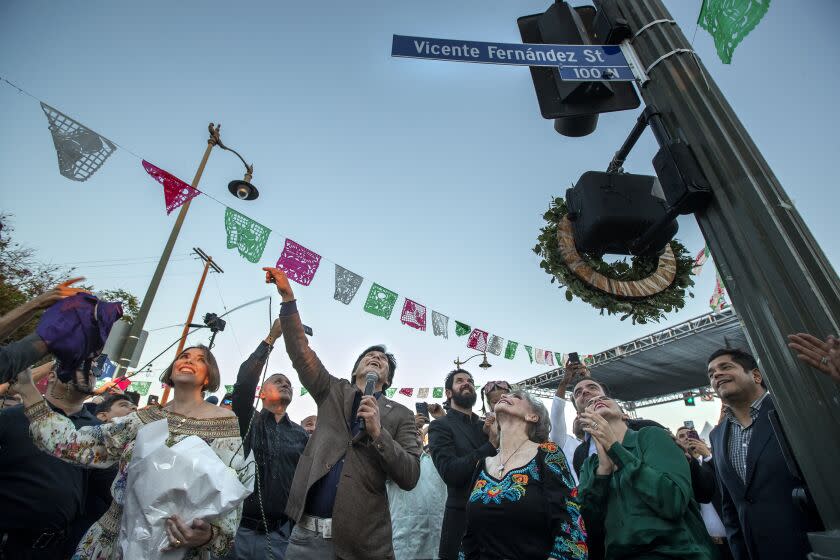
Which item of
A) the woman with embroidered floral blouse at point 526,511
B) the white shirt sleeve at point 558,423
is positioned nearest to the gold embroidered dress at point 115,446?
the woman with embroidered floral blouse at point 526,511

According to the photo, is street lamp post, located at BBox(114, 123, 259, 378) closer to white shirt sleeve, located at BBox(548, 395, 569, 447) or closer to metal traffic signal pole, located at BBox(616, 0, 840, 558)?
white shirt sleeve, located at BBox(548, 395, 569, 447)

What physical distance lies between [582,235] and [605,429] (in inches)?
42.5

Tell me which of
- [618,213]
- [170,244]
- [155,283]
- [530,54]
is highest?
[170,244]

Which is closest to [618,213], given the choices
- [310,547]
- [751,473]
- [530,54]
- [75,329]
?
[530,54]

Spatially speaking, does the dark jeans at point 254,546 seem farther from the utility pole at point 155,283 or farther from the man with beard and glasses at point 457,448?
the utility pole at point 155,283

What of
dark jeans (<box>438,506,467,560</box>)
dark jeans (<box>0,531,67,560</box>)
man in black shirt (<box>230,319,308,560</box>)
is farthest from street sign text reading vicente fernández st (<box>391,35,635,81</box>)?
dark jeans (<box>0,531,67,560</box>)

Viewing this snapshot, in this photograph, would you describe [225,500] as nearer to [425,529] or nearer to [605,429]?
[605,429]

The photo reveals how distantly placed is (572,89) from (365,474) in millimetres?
2885

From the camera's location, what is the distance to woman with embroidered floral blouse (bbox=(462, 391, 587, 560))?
1.97 meters

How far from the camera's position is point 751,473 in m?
2.39

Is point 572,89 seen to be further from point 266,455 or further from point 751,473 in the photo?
point 266,455

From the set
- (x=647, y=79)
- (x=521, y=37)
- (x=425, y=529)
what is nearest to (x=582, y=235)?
(x=647, y=79)

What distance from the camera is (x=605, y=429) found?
2.14m

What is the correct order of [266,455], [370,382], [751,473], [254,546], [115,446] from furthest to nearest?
[266,455]
[254,546]
[370,382]
[751,473]
[115,446]
